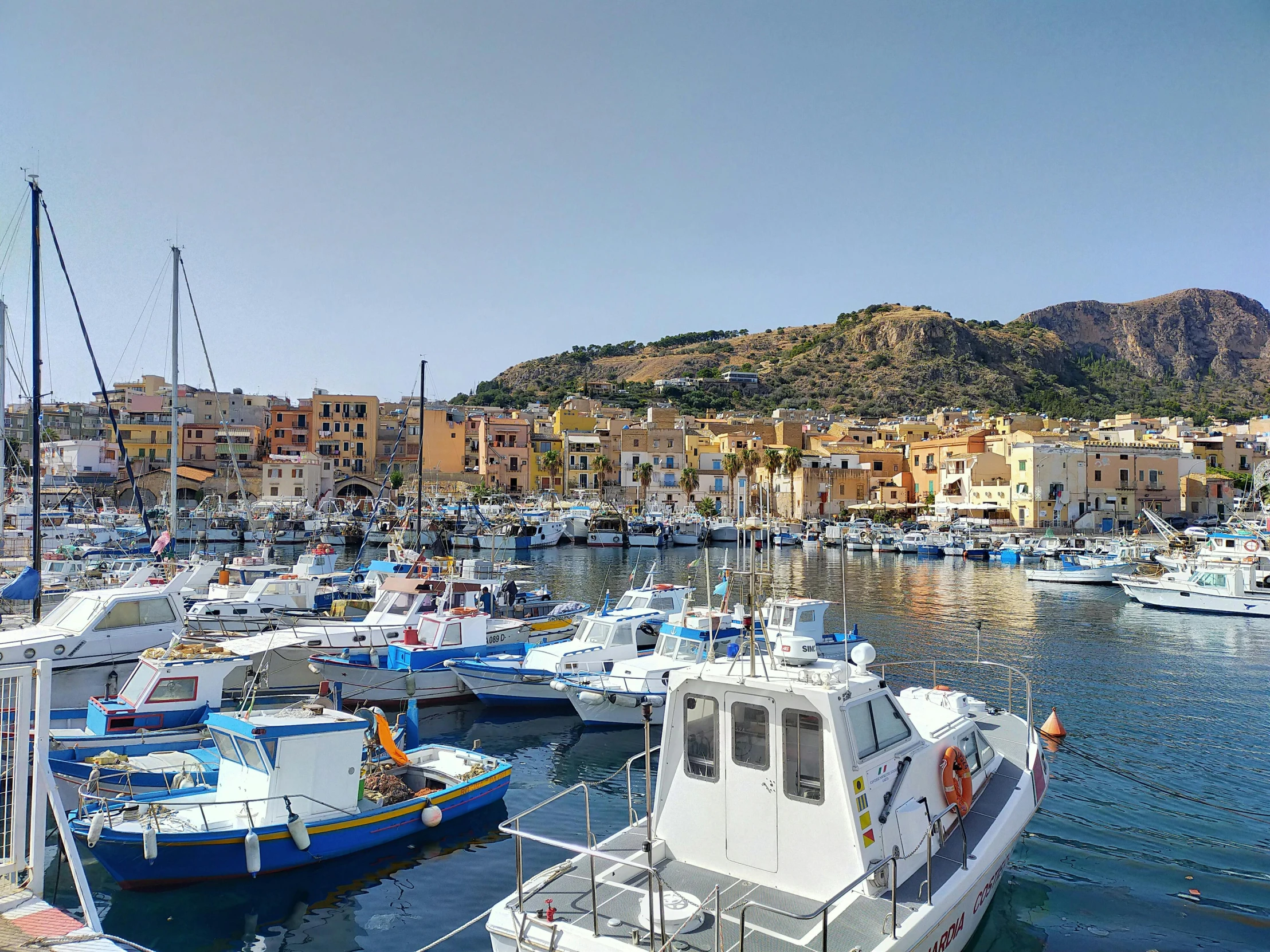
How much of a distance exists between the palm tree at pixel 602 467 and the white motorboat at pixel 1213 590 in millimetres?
54427

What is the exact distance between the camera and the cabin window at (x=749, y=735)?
809 centimetres

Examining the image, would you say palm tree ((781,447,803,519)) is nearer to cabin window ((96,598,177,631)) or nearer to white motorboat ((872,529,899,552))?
white motorboat ((872,529,899,552))

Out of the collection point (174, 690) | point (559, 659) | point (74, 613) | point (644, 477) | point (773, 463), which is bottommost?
point (559, 659)

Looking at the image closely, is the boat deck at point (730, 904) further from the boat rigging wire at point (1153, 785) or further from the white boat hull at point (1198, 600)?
the white boat hull at point (1198, 600)

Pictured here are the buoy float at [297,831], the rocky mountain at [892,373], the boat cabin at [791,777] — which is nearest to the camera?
the boat cabin at [791,777]

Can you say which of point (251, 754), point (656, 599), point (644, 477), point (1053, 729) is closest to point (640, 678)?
point (656, 599)

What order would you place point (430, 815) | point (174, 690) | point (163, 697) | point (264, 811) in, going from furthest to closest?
1. point (174, 690)
2. point (163, 697)
3. point (430, 815)
4. point (264, 811)

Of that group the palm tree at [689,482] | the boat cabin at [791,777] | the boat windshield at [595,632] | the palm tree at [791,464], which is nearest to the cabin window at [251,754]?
the boat cabin at [791,777]

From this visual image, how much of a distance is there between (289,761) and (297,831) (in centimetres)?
87

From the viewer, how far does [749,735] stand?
8.17 metres

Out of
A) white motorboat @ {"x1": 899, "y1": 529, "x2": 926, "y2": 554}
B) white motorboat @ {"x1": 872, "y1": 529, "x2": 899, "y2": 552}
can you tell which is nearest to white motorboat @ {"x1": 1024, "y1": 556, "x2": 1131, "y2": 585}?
white motorboat @ {"x1": 899, "y1": 529, "x2": 926, "y2": 554}

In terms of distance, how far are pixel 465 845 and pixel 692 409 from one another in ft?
418

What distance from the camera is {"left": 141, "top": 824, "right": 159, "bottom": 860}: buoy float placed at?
10391 millimetres

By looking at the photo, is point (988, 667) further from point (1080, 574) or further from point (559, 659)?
point (1080, 574)
